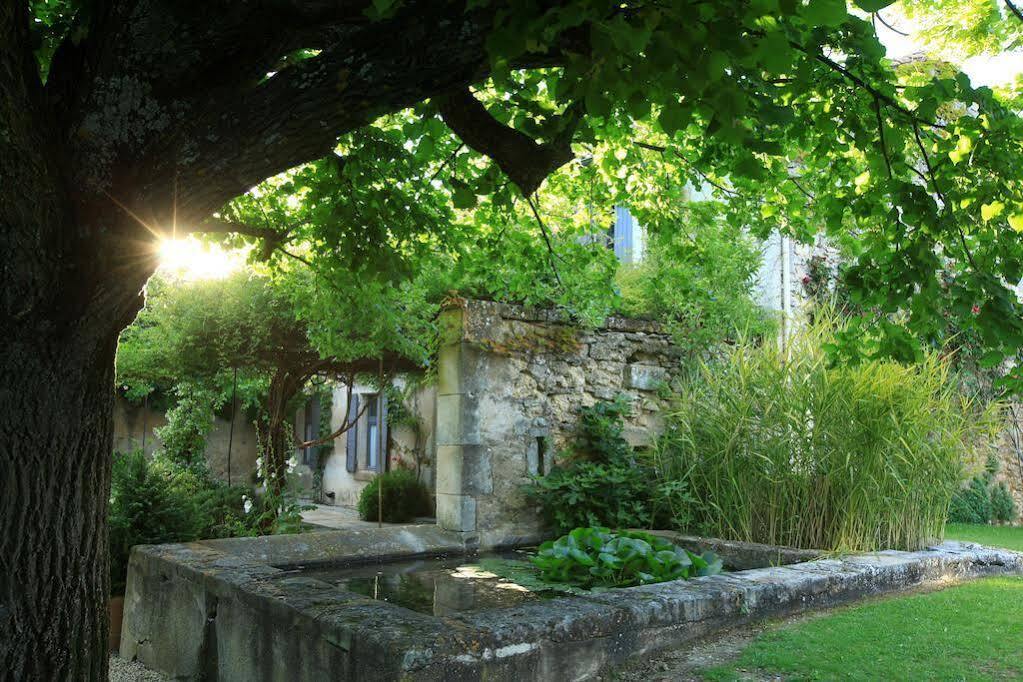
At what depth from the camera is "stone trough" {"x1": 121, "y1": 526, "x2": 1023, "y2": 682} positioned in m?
3.00

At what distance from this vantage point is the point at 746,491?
19.6 feet

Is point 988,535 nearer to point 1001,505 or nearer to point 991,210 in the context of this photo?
point 1001,505

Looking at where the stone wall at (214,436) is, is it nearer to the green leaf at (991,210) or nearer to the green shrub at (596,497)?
the green shrub at (596,497)

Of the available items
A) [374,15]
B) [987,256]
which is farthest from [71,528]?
[987,256]

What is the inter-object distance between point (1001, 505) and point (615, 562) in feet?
28.7

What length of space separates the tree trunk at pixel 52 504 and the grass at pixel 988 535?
Answer: 760cm

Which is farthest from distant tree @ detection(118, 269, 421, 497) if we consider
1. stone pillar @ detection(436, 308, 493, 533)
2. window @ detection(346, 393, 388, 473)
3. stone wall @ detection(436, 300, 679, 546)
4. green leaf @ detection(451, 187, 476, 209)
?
window @ detection(346, 393, 388, 473)

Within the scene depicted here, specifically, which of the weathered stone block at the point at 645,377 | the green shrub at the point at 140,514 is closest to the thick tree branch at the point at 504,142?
the green shrub at the point at 140,514

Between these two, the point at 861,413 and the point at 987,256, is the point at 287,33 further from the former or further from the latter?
the point at 861,413

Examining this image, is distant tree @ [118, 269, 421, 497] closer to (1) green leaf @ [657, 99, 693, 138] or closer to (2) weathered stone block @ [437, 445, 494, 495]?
(2) weathered stone block @ [437, 445, 494, 495]

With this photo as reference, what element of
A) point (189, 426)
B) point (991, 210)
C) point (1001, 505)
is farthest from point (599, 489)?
point (1001, 505)

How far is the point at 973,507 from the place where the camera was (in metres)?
10.9

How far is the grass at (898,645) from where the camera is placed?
342 centimetres

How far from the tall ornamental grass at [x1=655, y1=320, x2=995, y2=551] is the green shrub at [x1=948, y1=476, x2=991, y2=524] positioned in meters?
5.06
